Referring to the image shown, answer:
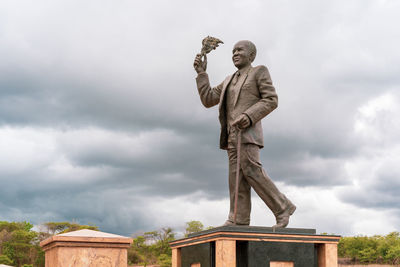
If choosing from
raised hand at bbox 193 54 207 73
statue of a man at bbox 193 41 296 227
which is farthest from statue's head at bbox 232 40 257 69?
raised hand at bbox 193 54 207 73

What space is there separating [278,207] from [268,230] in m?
0.54

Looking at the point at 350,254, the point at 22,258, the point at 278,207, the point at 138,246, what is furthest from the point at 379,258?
the point at 278,207

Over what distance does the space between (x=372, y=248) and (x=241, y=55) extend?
40104 mm

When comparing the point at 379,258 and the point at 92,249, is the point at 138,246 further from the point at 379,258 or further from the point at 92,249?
the point at 92,249

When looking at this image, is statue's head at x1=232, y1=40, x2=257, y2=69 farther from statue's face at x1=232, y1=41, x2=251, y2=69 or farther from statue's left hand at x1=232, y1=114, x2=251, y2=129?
statue's left hand at x1=232, y1=114, x2=251, y2=129

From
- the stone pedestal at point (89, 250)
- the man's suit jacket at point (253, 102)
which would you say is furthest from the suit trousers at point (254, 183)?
the stone pedestal at point (89, 250)

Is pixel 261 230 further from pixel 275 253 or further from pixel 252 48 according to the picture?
pixel 252 48

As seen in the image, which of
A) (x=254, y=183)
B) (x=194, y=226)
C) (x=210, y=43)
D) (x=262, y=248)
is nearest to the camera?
(x=262, y=248)

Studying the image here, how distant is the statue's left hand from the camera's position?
9.94m

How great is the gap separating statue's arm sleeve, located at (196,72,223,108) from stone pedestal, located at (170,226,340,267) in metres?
2.51

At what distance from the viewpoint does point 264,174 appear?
10086 mm

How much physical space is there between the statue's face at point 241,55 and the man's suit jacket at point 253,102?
0.59 feet

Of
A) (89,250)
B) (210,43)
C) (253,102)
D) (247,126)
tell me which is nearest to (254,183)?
(247,126)

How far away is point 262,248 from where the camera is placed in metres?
9.46
